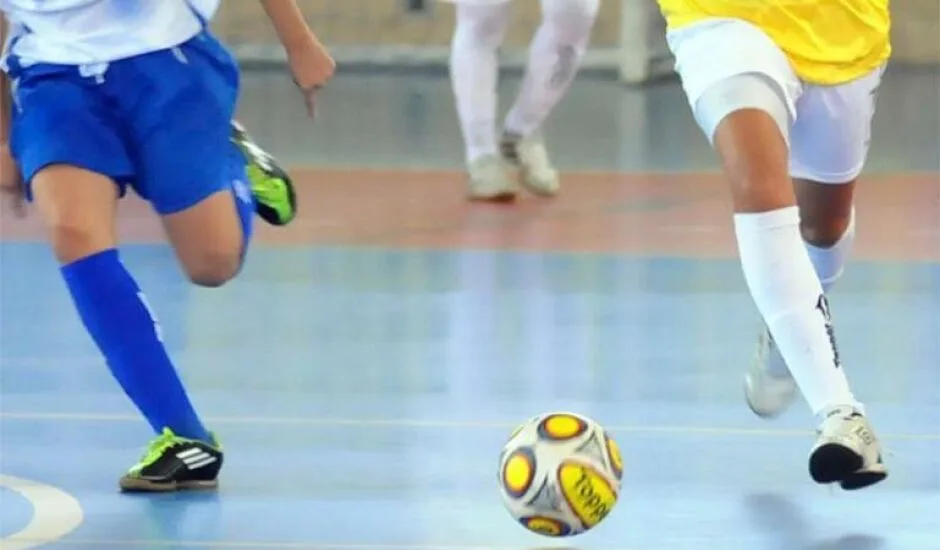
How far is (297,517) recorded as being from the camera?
118 inches

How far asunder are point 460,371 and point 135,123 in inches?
42.5

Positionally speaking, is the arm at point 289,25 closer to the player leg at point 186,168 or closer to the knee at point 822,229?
the player leg at point 186,168

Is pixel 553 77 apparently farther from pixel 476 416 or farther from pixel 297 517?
pixel 297 517

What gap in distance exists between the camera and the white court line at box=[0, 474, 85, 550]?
2.87 meters

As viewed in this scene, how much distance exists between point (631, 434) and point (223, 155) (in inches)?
34.4

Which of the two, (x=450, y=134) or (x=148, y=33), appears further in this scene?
(x=450, y=134)

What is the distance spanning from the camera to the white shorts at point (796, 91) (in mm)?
3082

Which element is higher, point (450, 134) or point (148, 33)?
point (148, 33)

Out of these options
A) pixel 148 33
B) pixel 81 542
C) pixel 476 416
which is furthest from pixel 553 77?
pixel 81 542

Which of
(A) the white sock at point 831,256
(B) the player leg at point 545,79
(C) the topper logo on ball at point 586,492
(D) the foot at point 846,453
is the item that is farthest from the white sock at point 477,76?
(C) the topper logo on ball at point 586,492

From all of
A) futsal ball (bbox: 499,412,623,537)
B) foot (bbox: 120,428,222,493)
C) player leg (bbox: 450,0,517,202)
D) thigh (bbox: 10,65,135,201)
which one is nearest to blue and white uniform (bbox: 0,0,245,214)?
thigh (bbox: 10,65,135,201)

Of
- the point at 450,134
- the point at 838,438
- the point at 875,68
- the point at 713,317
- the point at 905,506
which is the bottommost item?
the point at 450,134

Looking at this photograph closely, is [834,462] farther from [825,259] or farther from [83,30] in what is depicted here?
[83,30]

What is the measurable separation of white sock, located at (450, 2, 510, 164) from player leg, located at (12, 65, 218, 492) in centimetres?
311
